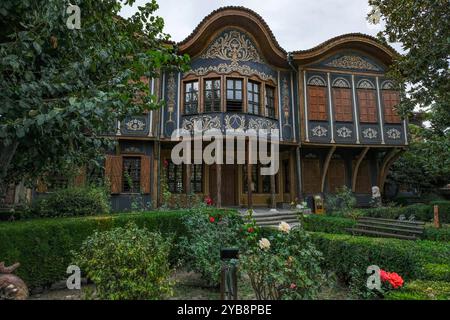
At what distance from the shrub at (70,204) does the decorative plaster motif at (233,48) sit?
8.45m

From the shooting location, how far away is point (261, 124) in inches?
508

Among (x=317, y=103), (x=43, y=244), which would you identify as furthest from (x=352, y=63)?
(x=43, y=244)

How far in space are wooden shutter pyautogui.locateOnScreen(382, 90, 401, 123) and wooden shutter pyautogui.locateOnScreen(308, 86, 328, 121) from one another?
10.5 feet

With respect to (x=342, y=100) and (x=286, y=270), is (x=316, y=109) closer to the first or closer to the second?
(x=342, y=100)

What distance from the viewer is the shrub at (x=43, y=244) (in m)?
4.69

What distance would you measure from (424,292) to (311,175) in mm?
12430

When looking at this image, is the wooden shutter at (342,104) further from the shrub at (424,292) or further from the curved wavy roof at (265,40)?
the shrub at (424,292)

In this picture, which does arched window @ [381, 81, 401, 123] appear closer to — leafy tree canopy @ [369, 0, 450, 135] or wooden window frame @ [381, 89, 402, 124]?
wooden window frame @ [381, 89, 402, 124]

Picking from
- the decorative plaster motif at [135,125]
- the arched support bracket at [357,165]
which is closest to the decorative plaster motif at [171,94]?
the decorative plaster motif at [135,125]

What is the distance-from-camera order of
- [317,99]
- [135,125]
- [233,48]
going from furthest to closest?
[317,99] → [233,48] → [135,125]

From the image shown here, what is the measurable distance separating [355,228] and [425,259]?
4.07 meters

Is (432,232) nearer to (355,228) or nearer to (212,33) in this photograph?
(355,228)
